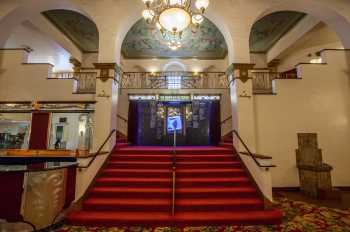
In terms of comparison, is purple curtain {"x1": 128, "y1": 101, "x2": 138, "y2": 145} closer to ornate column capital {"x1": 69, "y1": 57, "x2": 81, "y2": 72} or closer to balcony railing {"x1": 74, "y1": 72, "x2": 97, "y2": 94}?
balcony railing {"x1": 74, "y1": 72, "x2": 97, "y2": 94}

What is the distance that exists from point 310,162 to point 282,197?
1.82 metres

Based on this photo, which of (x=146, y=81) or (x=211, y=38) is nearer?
(x=211, y=38)

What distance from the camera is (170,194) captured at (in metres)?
4.39

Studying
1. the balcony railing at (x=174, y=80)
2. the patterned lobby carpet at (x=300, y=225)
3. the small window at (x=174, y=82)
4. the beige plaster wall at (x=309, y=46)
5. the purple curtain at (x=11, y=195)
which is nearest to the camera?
the purple curtain at (x=11, y=195)

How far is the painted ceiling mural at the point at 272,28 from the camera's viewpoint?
295 inches

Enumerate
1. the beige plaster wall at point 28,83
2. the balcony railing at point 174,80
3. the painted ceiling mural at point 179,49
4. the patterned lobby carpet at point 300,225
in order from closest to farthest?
the patterned lobby carpet at point 300,225 < the beige plaster wall at point 28,83 < the painted ceiling mural at point 179,49 < the balcony railing at point 174,80

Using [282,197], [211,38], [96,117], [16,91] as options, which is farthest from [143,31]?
[282,197]

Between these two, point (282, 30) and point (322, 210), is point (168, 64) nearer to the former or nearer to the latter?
point (282, 30)

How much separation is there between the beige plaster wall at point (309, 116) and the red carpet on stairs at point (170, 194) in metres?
1.88

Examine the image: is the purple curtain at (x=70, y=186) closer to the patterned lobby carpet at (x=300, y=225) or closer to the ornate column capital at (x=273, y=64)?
the patterned lobby carpet at (x=300, y=225)

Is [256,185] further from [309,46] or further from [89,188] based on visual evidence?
[309,46]

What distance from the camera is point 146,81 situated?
34.0 feet

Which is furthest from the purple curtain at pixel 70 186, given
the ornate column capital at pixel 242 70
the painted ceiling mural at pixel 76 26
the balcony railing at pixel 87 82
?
the painted ceiling mural at pixel 76 26

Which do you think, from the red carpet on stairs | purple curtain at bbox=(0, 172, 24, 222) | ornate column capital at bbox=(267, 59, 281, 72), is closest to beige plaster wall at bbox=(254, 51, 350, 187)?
the red carpet on stairs
